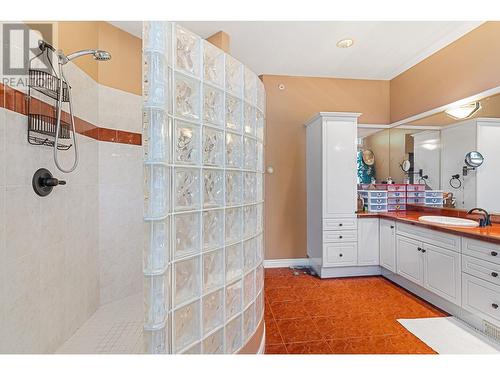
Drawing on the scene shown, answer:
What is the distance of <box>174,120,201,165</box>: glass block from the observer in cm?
108

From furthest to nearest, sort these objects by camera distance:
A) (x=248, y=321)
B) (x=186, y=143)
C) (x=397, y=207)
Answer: (x=397, y=207), (x=248, y=321), (x=186, y=143)

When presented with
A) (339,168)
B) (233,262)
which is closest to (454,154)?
(339,168)

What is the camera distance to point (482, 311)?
184cm

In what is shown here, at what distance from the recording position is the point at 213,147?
4.12 feet

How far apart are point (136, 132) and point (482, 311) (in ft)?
10.6

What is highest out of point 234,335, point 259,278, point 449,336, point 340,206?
point 340,206

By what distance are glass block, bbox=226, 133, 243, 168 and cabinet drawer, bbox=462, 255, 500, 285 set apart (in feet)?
6.36

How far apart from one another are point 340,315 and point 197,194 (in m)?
1.78

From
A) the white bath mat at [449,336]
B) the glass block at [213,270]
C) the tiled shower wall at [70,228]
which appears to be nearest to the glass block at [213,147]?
the glass block at [213,270]

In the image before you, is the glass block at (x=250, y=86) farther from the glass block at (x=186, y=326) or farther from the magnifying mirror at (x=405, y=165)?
the magnifying mirror at (x=405, y=165)

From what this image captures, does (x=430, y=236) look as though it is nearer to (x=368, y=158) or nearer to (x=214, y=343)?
(x=368, y=158)

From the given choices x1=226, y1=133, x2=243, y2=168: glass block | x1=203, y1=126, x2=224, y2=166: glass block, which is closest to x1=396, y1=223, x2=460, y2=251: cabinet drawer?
x1=226, y1=133, x2=243, y2=168: glass block
